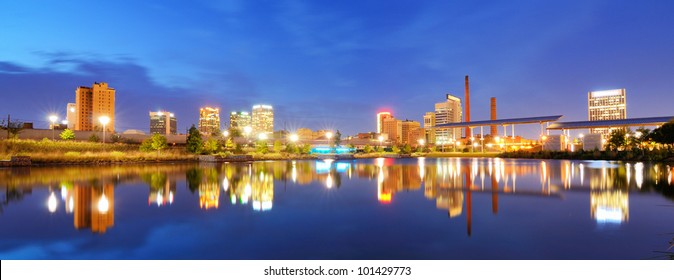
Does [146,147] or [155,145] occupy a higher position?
[155,145]

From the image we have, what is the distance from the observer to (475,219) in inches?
362

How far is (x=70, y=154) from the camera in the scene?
3325 cm

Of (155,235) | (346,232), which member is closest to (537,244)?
(346,232)

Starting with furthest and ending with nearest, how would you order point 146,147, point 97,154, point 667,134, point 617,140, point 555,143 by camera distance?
1. point 555,143
2. point 617,140
3. point 146,147
4. point 667,134
5. point 97,154

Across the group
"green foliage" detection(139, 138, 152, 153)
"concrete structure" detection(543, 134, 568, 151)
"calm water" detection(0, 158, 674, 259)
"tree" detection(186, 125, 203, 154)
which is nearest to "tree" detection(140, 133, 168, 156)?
"green foliage" detection(139, 138, 152, 153)

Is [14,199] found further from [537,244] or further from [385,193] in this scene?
[537,244]

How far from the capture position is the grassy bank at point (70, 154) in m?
31.8

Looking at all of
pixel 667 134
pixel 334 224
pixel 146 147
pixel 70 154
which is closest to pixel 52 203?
pixel 334 224

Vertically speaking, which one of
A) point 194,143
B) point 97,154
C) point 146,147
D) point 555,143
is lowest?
point 97,154

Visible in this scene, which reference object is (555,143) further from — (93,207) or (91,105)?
(91,105)

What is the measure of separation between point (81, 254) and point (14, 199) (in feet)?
27.4

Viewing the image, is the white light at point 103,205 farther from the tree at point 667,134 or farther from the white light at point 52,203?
the tree at point 667,134

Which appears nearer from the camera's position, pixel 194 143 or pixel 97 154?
pixel 97 154

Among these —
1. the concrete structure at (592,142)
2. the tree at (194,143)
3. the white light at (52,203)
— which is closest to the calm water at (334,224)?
the white light at (52,203)
